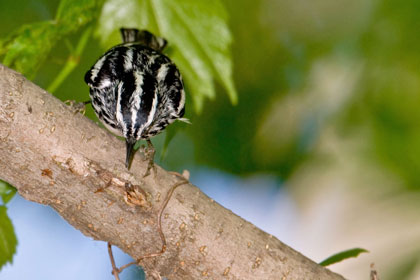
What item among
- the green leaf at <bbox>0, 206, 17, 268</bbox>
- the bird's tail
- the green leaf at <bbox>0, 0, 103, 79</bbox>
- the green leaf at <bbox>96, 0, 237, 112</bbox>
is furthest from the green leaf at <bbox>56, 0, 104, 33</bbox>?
the green leaf at <bbox>0, 206, 17, 268</bbox>

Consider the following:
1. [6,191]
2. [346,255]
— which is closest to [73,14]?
[6,191]

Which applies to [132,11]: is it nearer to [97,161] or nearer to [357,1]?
[97,161]

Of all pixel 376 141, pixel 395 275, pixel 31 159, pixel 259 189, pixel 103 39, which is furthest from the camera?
pixel 259 189

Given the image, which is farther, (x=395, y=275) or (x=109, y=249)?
(x=395, y=275)

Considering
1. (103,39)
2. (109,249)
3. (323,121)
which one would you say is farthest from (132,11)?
(323,121)

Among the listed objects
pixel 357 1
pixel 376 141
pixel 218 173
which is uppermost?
pixel 357 1

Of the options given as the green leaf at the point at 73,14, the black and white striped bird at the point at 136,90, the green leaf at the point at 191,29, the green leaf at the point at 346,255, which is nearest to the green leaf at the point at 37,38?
the green leaf at the point at 73,14

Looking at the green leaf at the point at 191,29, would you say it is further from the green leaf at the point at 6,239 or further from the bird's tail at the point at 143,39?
the green leaf at the point at 6,239
